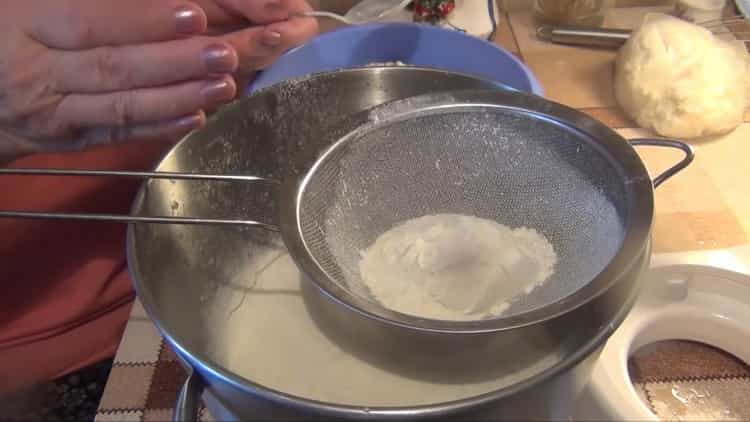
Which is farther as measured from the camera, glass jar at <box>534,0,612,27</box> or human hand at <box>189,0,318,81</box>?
glass jar at <box>534,0,612,27</box>

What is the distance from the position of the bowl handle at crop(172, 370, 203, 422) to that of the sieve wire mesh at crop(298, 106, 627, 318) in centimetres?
14

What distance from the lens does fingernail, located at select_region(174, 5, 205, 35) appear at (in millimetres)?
506

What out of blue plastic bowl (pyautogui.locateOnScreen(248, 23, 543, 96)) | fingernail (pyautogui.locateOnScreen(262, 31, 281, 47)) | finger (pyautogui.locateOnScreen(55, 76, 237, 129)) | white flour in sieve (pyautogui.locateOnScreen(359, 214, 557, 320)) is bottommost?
white flour in sieve (pyautogui.locateOnScreen(359, 214, 557, 320))

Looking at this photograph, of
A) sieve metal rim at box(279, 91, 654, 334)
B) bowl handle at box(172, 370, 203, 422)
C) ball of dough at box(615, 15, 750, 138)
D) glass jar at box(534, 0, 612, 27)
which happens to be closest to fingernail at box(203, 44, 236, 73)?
sieve metal rim at box(279, 91, 654, 334)

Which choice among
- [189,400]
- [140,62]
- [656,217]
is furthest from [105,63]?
[656,217]

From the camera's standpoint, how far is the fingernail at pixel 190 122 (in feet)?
1.87

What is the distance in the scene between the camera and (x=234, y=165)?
2.30 ft

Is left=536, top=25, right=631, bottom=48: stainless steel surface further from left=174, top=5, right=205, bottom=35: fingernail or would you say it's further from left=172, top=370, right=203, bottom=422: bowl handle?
left=172, top=370, right=203, bottom=422: bowl handle

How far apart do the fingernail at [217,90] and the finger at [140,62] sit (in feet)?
0.04

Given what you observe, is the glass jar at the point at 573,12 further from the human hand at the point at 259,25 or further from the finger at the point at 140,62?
the finger at the point at 140,62

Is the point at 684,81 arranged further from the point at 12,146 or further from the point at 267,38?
the point at 12,146

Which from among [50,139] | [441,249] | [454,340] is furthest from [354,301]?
[50,139]

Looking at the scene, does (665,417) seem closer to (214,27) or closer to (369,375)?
(369,375)

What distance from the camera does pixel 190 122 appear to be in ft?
1.89
